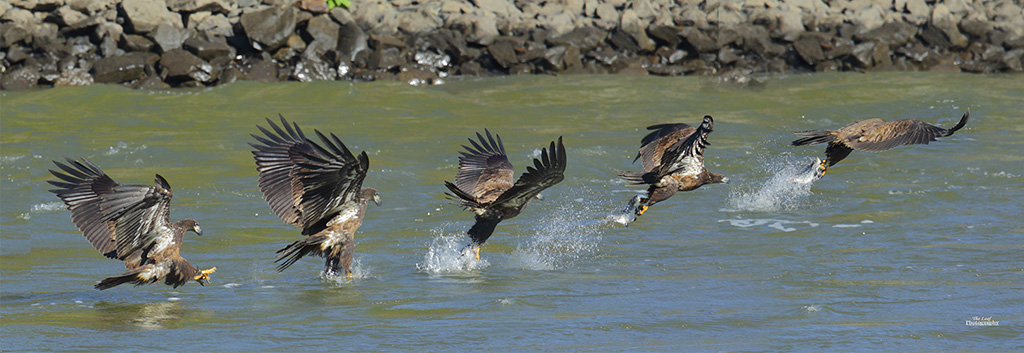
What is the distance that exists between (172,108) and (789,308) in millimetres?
10824

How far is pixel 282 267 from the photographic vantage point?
25.6 feet

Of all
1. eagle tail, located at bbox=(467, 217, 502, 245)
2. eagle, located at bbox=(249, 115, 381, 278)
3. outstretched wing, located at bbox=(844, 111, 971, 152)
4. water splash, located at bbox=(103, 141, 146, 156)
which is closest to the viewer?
eagle, located at bbox=(249, 115, 381, 278)

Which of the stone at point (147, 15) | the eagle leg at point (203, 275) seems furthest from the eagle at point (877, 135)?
the stone at point (147, 15)

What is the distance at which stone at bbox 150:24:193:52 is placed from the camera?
17.5 m

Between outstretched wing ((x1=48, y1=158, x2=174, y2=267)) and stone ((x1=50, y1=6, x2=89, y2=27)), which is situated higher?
outstretched wing ((x1=48, y1=158, x2=174, y2=267))

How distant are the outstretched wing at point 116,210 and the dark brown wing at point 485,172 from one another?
2.27m

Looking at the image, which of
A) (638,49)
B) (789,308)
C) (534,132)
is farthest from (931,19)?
(789,308)

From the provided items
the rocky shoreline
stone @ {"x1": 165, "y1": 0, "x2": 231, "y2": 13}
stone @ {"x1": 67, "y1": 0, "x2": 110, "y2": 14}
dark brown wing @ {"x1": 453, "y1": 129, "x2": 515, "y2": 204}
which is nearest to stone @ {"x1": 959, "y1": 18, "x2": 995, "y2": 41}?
the rocky shoreline

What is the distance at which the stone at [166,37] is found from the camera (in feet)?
57.5

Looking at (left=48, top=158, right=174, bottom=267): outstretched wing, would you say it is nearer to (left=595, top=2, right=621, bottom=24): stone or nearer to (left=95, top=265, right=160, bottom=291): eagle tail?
(left=95, top=265, right=160, bottom=291): eagle tail

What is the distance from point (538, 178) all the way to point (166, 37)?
39.1ft

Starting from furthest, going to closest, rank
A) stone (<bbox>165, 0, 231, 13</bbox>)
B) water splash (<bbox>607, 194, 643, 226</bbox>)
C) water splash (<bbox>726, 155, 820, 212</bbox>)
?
1. stone (<bbox>165, 0, 231, 13</bbox>)
2. water splash (<bbox>726, 155, 820, 212</bbox>)
3. water splash (<bbox>607, 194, 643, 226</bbox>)

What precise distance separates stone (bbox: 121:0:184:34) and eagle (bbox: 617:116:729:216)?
11129mm

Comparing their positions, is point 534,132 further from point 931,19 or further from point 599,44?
point 931,19
